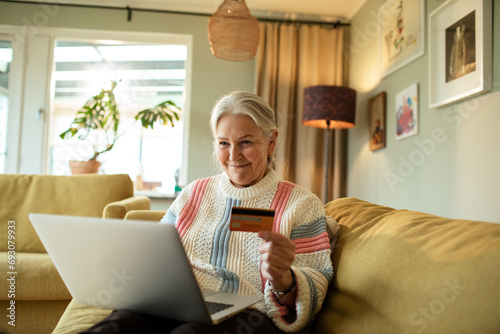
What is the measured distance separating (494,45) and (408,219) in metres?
1.46

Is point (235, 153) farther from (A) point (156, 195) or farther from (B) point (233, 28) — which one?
(A) point (156, 195)

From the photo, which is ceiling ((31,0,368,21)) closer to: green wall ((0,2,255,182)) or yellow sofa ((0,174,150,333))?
green wall ((0,2,255,182))

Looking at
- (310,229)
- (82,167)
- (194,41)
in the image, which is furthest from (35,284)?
(194,41)

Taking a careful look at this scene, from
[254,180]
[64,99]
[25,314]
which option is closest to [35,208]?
[25,314]

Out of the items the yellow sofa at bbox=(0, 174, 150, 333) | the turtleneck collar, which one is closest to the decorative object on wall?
the yellow sofa at bbox=(0, 174, 150, 333)

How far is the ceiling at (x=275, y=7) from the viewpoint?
4.14 meters

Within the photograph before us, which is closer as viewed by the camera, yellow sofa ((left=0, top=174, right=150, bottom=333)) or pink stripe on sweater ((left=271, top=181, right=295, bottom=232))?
pink stripe on sweater ((left=271, top=181, right=295, bottom=232))

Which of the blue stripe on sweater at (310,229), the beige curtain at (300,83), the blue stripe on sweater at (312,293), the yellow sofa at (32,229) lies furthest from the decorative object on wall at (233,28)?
the blue stripe on sweater at (312,293)

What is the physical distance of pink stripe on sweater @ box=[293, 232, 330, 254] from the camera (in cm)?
125

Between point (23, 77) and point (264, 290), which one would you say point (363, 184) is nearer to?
point (264, 290)

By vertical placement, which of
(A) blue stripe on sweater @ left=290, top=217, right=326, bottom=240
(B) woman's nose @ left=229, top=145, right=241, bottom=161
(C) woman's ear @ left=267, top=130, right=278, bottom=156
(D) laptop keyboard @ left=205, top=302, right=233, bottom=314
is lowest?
(D) laptop keyboard @ left=205, top=302, right=233, bottom=314

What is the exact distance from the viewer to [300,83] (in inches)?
168

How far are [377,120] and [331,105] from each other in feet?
1.24

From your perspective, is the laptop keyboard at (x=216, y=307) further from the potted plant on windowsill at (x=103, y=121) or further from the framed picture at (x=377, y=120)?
the potted plant on windowsill at (x=103, y=121)
